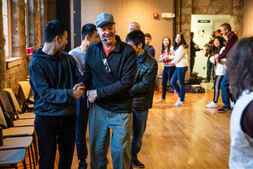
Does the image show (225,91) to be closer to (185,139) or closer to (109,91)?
(185,139)

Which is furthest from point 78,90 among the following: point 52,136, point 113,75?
point 52,136

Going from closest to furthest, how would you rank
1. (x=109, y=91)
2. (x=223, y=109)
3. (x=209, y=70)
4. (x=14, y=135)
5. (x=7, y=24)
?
(x=109, y=91)
(x=14, y=135)
(x=7, y=24)
(x=223, y=109)
(x=209, y=70)

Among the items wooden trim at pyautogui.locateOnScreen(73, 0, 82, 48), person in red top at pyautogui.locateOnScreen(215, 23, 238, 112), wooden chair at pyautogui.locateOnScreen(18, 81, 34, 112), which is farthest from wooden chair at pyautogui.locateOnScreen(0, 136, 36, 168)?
wooden trim at pyautogui.locateOnScreen(73, 0, 82, 48)

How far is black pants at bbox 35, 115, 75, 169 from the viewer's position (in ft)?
9.20

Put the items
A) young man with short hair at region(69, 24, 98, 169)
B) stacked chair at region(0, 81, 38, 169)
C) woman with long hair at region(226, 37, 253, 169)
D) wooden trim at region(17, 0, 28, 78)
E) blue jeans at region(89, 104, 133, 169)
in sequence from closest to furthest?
woman with long hair at region(226, 37, 253, 169)
blue jeans at region(89, 104, 133, 169)
stacked chair at region(0, 81, 38, 169)
young man with short hair at region(69, 24, 98, 169)
wooden trim at region(17, 0, 28, 78)

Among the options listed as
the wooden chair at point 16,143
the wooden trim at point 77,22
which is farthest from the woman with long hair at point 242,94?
the wooden trim at point 77,22

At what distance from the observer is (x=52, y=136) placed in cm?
284

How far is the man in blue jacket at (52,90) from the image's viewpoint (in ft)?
9.01

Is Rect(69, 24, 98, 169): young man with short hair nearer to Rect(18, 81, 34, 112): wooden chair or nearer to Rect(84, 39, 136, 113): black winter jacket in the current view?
Rect(84, 39, 136, 113): black winter jacket

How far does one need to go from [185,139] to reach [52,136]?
2963mm

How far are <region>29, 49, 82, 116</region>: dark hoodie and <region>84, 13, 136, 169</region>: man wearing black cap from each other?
177mm

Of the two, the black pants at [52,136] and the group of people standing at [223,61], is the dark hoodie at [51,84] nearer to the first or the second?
the black pants at [52,136]

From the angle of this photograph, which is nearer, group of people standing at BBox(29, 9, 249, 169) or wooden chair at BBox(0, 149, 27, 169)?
group of people standing at BBox(29, 9, 249, 169)

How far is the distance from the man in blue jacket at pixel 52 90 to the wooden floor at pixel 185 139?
1.39 meters
